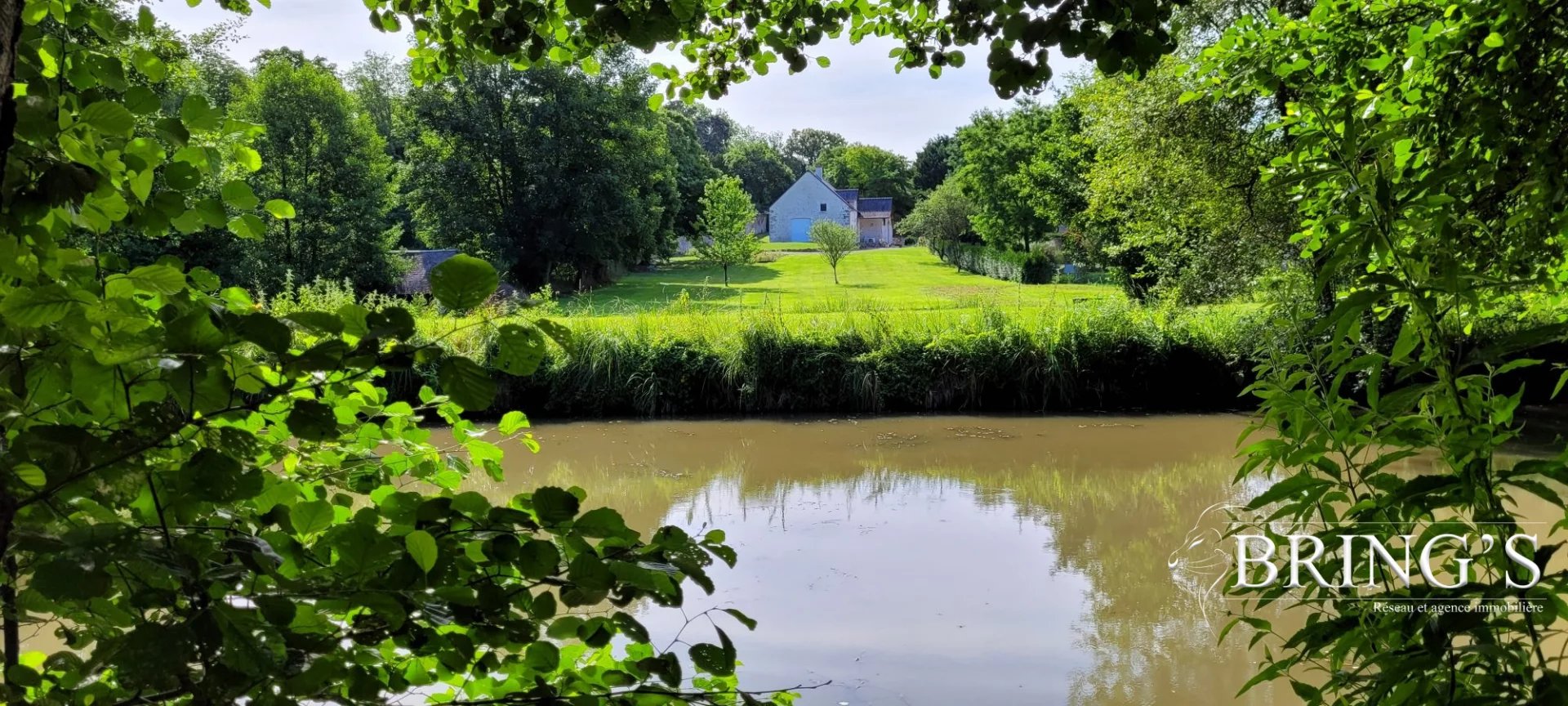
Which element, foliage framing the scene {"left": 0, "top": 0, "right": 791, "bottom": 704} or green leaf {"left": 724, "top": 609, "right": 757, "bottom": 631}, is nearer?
foliage framing the scene {"left": 0, "top": 0, "right": 791, "bottom": 704}

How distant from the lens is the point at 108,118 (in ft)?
3.05

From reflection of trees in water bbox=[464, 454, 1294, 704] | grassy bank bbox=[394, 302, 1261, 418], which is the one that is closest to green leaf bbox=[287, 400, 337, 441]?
reflection of trees in water bbox=[464, 454, 1294, 704]

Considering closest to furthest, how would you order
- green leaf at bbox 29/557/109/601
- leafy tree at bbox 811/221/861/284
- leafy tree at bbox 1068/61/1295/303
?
green leaf at bbox 29/557/109/601 → leafy tree at bbox 1068/61/1295/303 → leafy tree at bbox 811/221/861/284

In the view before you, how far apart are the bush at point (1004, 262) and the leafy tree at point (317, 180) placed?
18286mm

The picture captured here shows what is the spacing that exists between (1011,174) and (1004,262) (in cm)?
292

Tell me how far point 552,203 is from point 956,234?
1869 centimetres

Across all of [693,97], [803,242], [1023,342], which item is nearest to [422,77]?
[693,97]

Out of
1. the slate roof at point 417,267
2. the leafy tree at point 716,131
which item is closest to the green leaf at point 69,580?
the slate roof at point 417,267

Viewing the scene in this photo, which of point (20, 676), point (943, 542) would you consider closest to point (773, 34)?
point (20, 676)

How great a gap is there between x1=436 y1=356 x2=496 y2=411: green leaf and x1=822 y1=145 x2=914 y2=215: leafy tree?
60.6 metres

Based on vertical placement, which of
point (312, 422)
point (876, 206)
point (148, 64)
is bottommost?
point (312, 422)

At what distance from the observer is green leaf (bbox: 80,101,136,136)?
0.92m

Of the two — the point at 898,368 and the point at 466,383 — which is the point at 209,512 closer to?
the point at 466,383

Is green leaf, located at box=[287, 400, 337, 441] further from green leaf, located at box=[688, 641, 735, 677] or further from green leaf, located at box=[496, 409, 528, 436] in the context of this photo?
green leaf, located at box=[496, 409, 528, 436]
